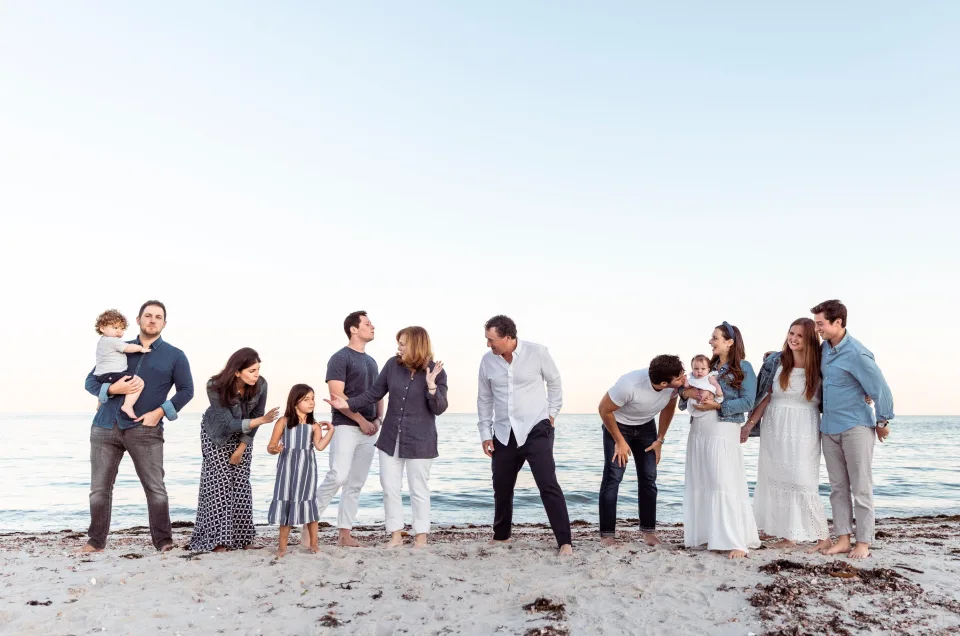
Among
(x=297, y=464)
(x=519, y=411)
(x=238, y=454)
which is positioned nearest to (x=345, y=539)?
(x=297, y=464)

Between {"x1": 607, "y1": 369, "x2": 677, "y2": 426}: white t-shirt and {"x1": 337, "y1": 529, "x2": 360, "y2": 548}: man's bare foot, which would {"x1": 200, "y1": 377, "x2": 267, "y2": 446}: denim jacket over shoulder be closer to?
{"x1": 337, "y1": 529, "x2": 360, "y2": 548}: man's bare foot

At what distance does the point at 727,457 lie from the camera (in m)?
5.71

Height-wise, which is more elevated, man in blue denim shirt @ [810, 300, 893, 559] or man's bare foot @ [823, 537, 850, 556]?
man in blue denim shirt @ [810, 300, 893, 559]

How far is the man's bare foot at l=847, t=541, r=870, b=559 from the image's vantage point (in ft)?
17.4

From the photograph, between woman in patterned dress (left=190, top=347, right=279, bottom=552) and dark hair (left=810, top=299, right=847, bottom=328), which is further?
woman in patterned dress (left=190, top=347, right=279, bottom=552)

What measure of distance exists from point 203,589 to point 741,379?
15.5ft

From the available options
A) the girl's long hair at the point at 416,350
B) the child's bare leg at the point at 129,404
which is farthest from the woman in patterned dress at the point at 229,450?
the girl's long hair at the point at 416,350

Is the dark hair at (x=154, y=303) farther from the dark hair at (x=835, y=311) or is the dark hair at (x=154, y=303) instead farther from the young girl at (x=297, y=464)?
the dark hair at (x=835, y=311)

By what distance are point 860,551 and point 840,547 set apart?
213 millimetres

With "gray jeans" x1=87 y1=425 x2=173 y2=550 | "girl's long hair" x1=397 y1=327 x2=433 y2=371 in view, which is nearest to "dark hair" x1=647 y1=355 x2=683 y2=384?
"girl's long hair" x1=397 y1=327 x2=433 y2=371

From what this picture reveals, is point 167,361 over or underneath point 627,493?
over

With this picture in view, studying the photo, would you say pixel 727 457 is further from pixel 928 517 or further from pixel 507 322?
pixel 928 517

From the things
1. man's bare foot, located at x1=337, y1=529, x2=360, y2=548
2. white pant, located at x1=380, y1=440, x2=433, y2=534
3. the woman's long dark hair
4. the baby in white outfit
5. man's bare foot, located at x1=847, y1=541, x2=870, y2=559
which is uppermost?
the woman's long dark hair

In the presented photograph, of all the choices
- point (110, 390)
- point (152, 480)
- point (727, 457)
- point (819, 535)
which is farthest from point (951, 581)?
point (110, 390)
